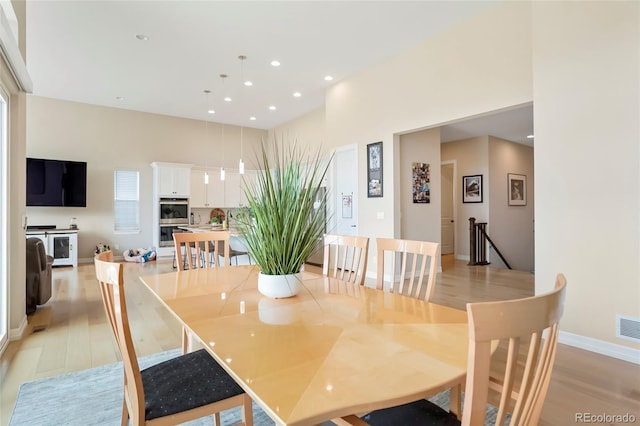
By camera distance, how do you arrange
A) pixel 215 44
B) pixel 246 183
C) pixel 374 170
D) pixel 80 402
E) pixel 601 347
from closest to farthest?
pixel 246 183, pixel 80 402, pixel 601 347, pixel 215 44, pixel 374 170

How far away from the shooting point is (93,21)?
4023 millimetres

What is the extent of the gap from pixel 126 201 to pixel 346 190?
17.0ft

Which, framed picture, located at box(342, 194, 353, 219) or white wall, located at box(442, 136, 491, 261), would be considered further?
white wall, located at box(442, 136, 491, 261)

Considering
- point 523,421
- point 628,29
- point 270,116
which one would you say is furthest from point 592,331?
point 270,116

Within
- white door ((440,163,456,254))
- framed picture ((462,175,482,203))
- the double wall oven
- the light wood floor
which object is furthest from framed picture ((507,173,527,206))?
the double wall oven

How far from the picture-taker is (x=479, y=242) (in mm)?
7305

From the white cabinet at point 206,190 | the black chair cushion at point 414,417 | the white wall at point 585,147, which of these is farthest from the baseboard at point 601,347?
the white cabinet at point 206,190

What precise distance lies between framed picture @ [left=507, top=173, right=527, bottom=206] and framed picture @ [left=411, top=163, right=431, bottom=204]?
3.25 m

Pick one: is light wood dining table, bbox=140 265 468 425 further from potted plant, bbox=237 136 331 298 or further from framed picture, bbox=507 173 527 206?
framed picture, bbox=507 173 527 206

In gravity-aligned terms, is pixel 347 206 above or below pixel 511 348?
above

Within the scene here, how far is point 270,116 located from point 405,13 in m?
4.77

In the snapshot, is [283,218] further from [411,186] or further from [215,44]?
[411,186]

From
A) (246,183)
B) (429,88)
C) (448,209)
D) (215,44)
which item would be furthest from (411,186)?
(246,183)

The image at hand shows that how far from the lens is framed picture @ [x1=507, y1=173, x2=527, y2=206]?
7.90m
